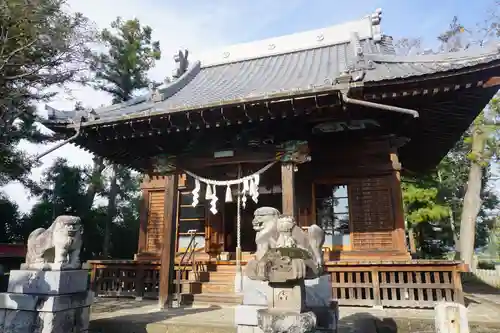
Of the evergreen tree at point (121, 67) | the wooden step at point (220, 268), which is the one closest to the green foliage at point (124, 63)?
the evergreen tree at point (121, 67)

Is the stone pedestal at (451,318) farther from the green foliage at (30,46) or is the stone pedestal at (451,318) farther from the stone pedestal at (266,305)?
the green foliage at (30,46)

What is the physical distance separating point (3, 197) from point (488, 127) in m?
23.8

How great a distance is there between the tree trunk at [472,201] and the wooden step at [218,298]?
44.0 feet

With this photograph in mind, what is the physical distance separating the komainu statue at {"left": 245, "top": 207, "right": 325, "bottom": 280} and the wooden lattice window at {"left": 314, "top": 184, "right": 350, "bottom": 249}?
14.0 feet

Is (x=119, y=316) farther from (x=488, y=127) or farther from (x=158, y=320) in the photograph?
(x=488, y=127)

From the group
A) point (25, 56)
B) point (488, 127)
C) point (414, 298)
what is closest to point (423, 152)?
point (414, 298)

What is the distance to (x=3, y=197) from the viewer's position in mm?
16156

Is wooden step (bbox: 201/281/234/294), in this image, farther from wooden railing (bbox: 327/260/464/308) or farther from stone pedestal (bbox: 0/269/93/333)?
stone pedestal (bbox: 0/269/93/333)

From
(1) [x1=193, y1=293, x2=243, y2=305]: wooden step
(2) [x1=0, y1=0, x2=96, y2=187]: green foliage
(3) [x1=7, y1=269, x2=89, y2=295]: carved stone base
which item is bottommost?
(1) [x1=193, y1=293, x2=243, y2=305]: wooden step

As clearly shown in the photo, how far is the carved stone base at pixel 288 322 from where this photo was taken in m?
3.14

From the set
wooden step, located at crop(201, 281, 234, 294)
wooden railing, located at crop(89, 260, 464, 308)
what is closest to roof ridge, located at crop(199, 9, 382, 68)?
wooden railing, located at crop(89, 260, 464, 308)

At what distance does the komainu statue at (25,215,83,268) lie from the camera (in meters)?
4.76

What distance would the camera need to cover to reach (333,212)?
338 inches

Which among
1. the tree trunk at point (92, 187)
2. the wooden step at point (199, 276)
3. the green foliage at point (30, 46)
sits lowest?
the wooden step at point (199, 276)
